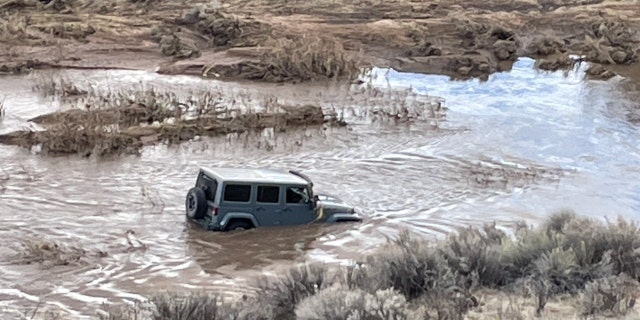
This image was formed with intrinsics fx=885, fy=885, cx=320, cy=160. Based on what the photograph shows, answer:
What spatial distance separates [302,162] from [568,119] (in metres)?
8.37

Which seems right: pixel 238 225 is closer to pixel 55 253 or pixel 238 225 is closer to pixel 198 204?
pixel 198 204

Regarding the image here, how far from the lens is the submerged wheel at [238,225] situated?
532 inches

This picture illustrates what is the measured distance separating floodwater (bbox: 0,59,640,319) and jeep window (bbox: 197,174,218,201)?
0.59 metres

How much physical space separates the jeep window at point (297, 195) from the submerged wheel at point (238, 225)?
0.74 m

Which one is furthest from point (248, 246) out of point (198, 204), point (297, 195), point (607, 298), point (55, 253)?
point (607, 298)

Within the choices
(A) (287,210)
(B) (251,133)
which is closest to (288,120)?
(B) (251,133)

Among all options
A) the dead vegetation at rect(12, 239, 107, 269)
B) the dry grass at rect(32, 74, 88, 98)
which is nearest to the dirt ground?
the dry grass at rect(32, 74, 88, 98)

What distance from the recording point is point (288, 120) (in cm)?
2167

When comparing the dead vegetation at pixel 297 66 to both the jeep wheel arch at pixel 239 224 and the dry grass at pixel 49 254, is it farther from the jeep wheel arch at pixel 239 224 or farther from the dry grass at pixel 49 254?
the dry grass at pixel 49 254

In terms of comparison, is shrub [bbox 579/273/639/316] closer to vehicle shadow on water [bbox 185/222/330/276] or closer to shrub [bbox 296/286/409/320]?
shrub [bbox 296/286/409/320]

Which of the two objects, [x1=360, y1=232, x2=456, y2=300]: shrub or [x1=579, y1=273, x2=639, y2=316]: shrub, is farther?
[x1=360, y1=232, x2=456, y2=300]: shrub

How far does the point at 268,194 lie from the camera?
1366cm

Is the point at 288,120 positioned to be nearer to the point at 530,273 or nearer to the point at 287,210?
the point at 287,210

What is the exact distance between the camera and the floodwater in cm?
1211
